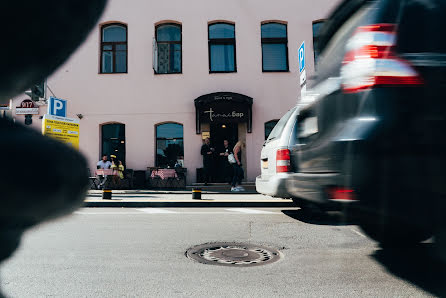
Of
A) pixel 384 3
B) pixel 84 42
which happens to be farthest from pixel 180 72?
pixel 84 42

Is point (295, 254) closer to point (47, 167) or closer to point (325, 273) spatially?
point (325, 273)

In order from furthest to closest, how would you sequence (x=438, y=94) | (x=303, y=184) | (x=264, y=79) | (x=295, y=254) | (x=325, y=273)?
(x=264, y=79) → (x=295, y=254) → (x=325, y=273) → (x=303, y=184) → (x=438, y=94)

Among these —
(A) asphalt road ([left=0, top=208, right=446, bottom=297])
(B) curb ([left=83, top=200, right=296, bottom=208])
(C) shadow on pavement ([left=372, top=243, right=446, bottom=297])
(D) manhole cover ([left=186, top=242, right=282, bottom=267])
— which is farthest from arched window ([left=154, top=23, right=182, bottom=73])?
(C) shadow on pavement ([left=372, top=243, right=446, bottom=297])

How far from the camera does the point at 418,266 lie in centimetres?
285

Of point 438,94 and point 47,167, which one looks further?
point 438,94

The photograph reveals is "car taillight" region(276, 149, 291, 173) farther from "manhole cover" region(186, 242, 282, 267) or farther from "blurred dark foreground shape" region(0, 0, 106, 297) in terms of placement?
"blurred dark foreground shape" region(0, 0, 106, 297)

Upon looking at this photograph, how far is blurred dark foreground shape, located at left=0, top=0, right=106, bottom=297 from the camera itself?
0.84ft

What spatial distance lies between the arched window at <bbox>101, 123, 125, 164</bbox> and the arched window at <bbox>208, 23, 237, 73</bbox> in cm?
427

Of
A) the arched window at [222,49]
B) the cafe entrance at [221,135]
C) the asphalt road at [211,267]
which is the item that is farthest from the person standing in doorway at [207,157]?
the asphalt road at [211,267]

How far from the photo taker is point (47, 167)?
28 centimetres

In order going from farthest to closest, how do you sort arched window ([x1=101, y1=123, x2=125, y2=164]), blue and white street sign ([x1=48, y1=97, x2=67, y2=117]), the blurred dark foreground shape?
arched window ([x1=101, y1=123, x2=125, y2=164]) → blue and white street sign ([x1=48, y1=97, x2=67, y2=117]) → the blurred dark foreground shape

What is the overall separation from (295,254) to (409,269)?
1.00 metres

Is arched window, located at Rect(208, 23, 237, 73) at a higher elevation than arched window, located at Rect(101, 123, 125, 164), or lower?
higher

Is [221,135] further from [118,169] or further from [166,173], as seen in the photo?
[118,169]
